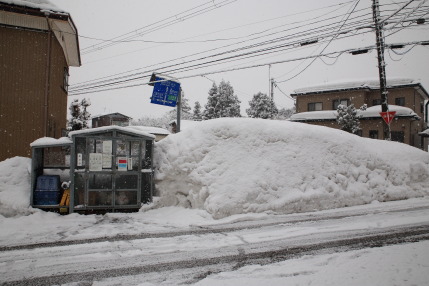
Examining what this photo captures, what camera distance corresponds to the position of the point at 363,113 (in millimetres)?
25828

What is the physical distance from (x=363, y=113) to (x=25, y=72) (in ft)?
88.5

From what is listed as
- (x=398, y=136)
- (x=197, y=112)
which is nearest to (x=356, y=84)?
(x=398, y=136)

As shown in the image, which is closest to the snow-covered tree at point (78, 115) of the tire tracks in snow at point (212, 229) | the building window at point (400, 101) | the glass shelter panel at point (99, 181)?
the glass shelter panel at point (99, 181)

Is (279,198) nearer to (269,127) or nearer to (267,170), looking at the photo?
(267,170)

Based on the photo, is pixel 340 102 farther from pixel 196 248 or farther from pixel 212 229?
pixel 196 248

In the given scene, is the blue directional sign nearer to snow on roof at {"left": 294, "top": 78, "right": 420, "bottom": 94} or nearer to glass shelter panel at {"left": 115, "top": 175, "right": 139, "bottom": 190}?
glass shelter panel at {"left": 115, "top": 175, "right": 139, "bottom": 190}

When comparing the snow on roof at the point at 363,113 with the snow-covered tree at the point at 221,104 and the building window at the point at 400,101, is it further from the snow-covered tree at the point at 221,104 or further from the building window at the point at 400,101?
the snow-covered tree at the point at 221,104

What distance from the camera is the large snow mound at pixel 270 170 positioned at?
803 cm

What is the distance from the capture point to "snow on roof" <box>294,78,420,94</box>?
25872 mm

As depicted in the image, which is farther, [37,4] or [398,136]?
[398,136]

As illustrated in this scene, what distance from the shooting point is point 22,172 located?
8.45m

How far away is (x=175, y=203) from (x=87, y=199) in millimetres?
2718

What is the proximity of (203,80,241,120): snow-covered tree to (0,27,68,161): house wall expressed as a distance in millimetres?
36431

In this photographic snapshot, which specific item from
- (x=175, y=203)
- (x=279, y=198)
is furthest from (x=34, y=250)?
(x=279, y=198)
